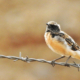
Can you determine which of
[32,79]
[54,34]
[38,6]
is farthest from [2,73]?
[54,34]

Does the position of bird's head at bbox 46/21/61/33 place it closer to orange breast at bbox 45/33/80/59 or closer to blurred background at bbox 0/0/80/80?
orange breast at bbox 45/33/80/59

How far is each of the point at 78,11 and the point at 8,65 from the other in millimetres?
4331

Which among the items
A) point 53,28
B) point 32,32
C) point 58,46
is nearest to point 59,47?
point 58,46

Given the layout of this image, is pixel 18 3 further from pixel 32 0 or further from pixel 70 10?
pixel 70 10

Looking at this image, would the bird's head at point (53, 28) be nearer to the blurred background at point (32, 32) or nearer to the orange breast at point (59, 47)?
the orange breast at point (59, 47)

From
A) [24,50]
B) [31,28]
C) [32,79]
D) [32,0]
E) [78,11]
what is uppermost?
[32,0]

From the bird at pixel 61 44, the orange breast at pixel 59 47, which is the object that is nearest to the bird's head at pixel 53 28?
the bird at pixel 61 44

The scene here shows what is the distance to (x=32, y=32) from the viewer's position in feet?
36.3

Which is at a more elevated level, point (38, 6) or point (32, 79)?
point (38, 6)

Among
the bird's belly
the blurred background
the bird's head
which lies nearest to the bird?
the bird's belly

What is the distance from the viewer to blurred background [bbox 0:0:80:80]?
30.9 ft

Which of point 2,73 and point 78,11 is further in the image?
point 78,11

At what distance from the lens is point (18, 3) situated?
511 inches

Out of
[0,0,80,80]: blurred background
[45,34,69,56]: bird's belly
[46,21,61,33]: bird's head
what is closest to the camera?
[45,34,69,56]: bird's belly
